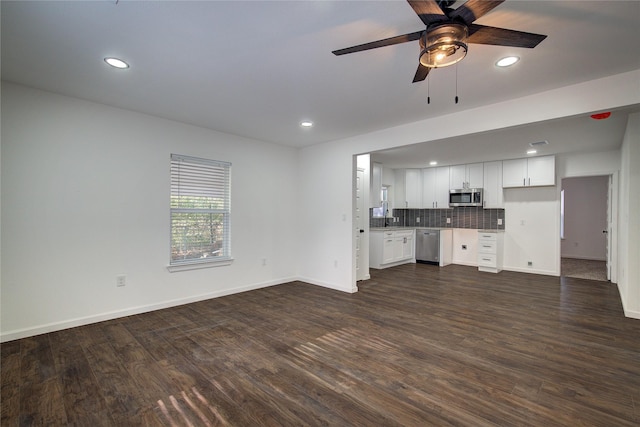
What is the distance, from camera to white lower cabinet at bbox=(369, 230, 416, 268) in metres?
6.86

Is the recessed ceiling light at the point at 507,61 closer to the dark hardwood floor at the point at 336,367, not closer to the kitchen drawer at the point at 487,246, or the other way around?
the dark hardwood floor at the point at 336,367

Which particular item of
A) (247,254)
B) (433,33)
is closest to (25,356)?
(247,254)

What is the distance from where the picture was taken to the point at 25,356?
263 cm

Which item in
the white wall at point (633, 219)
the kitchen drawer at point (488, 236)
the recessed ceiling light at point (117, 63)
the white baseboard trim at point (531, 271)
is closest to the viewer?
the recessed ceiling light at point (117, 63)

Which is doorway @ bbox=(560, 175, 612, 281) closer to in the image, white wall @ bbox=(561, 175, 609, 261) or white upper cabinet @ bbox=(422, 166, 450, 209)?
white wall @ bbox=(561, 175, 609, 261)

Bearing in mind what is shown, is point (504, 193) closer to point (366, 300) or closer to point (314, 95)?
point (366, 300)

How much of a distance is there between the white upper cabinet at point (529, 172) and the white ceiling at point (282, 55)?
13.4ft

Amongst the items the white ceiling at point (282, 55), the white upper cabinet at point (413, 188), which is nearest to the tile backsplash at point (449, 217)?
the white upper cabinet at point (413, 188)

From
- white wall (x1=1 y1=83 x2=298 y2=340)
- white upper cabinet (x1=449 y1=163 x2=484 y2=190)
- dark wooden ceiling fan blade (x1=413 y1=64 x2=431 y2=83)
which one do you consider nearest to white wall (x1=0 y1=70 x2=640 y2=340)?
white wall (x1=1 y1=83 x2=298 y2=340)

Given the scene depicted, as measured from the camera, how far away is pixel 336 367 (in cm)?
248

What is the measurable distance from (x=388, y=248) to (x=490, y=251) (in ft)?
7.40

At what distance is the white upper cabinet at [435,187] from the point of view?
7.68 m

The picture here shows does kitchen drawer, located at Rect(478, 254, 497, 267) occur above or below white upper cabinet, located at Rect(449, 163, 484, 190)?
below

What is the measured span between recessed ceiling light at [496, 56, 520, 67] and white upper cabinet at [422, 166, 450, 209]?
5470mm
